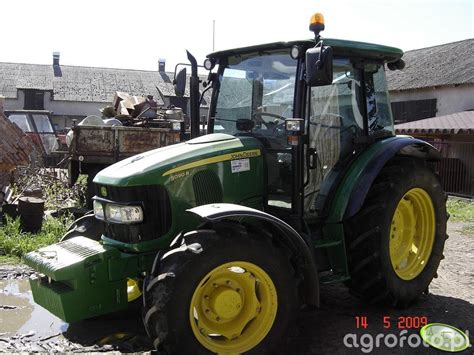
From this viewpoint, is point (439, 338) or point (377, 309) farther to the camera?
point (377, 309)

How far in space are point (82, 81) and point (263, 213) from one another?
35.9 meters

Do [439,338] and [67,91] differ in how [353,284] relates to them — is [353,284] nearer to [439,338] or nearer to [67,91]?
[439,338]

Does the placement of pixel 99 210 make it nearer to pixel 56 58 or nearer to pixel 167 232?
pixel 167 232

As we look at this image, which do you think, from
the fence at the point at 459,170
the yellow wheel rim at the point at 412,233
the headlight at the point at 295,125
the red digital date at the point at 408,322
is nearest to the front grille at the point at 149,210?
the headlight at the point at 295,125

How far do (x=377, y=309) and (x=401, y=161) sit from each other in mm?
1406

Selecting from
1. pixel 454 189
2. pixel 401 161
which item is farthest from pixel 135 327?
pixel 454 189

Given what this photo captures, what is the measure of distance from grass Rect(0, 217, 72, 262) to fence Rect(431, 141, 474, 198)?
11.4 m

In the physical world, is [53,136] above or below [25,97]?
below

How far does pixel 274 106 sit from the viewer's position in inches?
179

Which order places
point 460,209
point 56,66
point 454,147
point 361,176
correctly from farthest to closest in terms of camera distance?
point 56,66
point 454,147
point 460,209
point 361,176

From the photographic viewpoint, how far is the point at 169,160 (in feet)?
13.4

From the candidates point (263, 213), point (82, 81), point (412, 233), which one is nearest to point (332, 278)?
point (263, 213)

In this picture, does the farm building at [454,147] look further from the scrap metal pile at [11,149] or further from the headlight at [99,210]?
the headlight at [99,210]

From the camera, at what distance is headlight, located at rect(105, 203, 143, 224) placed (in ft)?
13.0
